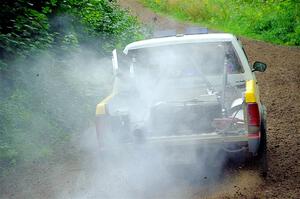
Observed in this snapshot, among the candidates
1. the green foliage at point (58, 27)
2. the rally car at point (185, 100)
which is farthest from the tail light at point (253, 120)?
the green foliage at point (58, 27)

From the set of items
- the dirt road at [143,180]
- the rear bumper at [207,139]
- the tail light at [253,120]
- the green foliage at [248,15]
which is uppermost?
the green foliage at [248,15]

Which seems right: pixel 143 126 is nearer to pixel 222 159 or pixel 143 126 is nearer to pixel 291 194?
pixel 222 159

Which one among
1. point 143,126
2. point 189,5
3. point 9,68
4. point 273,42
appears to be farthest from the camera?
point 189,5

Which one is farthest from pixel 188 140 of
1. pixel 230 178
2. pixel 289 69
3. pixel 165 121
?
pixel 289 69

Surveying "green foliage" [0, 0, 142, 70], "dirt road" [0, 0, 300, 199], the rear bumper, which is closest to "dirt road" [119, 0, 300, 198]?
"dirt road" [0, 0, 300, 199]

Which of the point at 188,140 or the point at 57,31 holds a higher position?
the point at 57,31

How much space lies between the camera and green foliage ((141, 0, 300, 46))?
68.6ft

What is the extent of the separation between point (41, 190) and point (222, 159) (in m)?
2.41

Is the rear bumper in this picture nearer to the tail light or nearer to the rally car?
the rally car

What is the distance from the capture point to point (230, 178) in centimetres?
645

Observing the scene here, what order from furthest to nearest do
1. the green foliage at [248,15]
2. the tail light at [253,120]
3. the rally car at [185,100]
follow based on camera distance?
the green foliage at [248,15]
the rally car at [185,100]
the tail light at [253,120]

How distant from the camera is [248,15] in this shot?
24.1m

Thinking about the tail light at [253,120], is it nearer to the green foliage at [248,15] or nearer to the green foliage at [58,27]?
the green foliage at [58,27]

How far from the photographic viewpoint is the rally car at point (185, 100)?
6.00 meters
